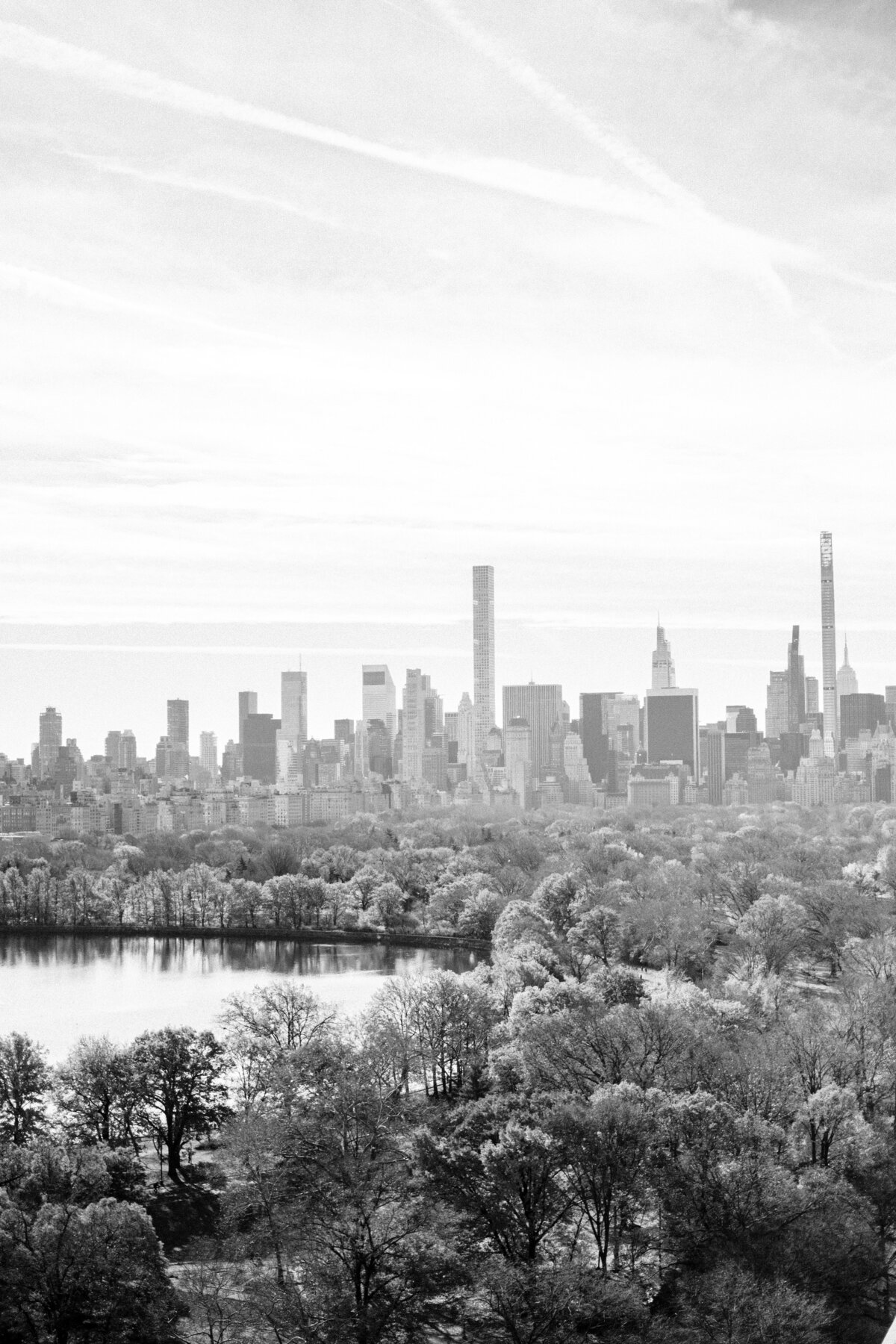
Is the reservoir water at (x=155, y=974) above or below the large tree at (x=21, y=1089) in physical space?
below

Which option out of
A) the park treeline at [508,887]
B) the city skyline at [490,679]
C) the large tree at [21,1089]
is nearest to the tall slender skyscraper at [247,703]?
the city skyline at [490,679]

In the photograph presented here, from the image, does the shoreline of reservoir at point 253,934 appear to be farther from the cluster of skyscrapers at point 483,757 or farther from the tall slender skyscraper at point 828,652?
the tall slender skyscraper at point 828,652

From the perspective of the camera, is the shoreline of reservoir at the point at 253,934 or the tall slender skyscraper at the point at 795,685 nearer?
the shoreline of reservoir at the point at 253,934

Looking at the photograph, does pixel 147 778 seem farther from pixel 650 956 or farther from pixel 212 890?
pixel 650 956

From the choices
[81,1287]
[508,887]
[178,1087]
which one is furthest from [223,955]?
[81,1287]

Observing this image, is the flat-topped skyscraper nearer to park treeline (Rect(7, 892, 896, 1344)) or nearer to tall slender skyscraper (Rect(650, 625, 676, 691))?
tall slender skyscraper (Rect(650, 625, 676, 691))

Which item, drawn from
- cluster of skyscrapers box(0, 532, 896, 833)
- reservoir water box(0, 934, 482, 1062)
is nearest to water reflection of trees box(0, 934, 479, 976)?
reservoir water box(0, 934, 482, 1062)
